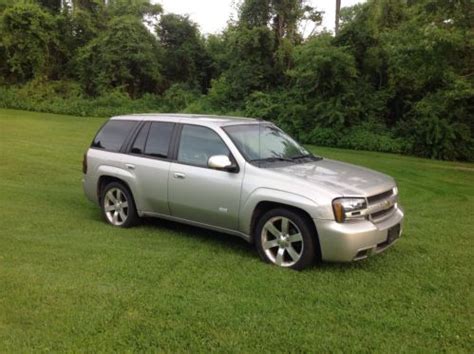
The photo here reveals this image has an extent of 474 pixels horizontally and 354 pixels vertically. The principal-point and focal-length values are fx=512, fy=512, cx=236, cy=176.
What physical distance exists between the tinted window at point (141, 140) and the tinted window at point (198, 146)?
27.7 inches

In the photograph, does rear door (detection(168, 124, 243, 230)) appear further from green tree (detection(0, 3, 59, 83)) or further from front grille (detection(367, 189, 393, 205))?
green tree (detection(0, 3, 59, 83))

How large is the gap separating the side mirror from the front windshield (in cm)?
24

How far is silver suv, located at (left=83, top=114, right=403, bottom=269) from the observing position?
5320 millimetres

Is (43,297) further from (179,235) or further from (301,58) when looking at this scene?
(301,58)

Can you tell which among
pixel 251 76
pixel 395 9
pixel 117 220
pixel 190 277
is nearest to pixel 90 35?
pixel 251 76

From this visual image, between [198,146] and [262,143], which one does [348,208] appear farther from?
[198,146]

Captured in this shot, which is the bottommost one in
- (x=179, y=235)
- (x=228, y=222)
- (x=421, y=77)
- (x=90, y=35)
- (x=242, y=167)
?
(x=179, y=235)

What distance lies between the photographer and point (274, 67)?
25641mm

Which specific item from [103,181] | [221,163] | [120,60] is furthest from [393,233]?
[120,60]

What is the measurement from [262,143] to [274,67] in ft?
65.0

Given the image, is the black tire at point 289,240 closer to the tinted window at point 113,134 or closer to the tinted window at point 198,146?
the tinted window at point 198,146

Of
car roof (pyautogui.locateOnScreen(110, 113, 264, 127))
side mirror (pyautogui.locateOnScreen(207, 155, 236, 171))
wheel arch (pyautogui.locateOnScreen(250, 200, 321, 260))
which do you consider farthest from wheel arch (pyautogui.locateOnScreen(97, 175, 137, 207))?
wheel arch (pyautogui.locateOnScreen(250, 200, 321, 260))

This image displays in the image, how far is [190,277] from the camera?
17.3 ft

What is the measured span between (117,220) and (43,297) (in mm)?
2816
